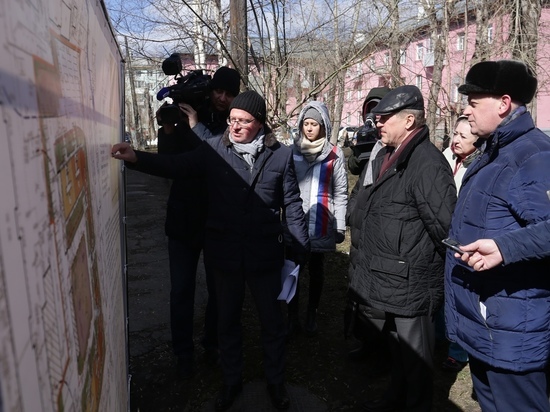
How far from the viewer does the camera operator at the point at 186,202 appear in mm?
2844

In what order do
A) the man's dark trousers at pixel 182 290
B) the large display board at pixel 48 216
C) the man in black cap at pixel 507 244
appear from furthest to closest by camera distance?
the man's dark trousers at pixel 182 290 < the man in black cap at pixel 507 244 < the large display board at pixel 48 216

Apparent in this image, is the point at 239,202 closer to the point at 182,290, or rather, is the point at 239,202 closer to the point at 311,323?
the point at 182,290

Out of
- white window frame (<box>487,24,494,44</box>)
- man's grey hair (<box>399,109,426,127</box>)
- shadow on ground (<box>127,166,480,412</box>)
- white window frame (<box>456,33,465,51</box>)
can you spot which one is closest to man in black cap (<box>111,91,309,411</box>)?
shadow on ground (<box>127,166,480,412</box>)

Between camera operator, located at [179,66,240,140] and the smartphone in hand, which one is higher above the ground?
camera operator, located at [179,66,240,140]

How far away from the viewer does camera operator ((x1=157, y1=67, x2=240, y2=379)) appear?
9.33 feet

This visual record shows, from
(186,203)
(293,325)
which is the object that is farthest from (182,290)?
(293,325)

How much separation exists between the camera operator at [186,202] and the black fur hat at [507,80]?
160 centimetres

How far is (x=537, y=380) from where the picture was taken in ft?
6.14

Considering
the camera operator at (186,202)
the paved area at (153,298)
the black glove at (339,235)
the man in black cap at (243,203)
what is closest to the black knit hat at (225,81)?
the camera operator at (186,202)

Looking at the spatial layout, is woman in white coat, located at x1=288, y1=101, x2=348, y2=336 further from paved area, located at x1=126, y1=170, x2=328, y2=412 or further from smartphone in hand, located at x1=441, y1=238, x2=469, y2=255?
smartphone in hand, located at x1=441, y1=238, x2=469, y2=255

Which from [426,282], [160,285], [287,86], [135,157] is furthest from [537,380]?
[287,86]

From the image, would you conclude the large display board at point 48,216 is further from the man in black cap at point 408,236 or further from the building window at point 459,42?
the building window at point 459,42

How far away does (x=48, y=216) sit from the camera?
2.13 ft

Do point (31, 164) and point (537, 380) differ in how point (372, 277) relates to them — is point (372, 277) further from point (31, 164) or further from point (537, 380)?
point (31, 164)
